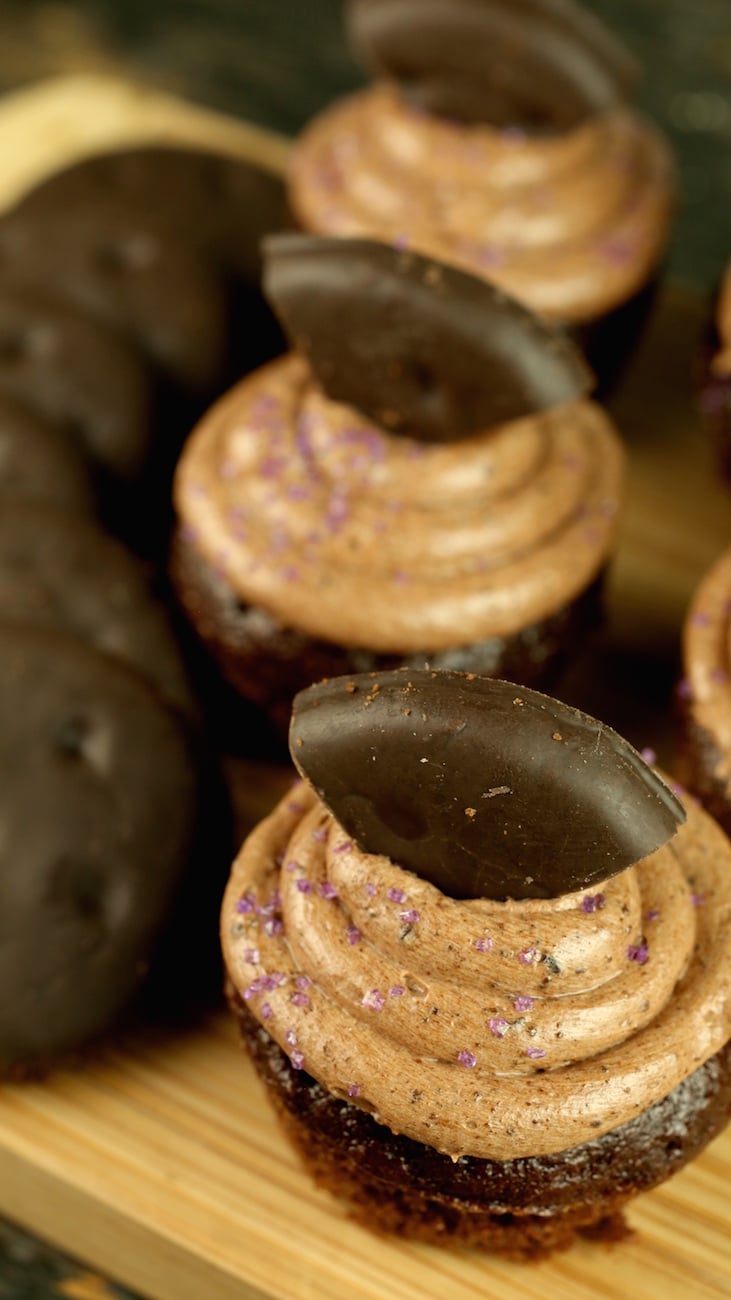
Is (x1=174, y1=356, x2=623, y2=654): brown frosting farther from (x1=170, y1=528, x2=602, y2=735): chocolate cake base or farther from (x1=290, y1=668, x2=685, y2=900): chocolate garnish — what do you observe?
(x1=290, y1=668, x2=685, y2=900): chocolate garnish

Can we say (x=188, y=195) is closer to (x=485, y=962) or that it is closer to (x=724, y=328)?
(x=724, y=328)

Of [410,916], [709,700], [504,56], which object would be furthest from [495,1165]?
[504,56]

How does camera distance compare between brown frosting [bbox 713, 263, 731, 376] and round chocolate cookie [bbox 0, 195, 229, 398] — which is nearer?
brown frosting [bbox 713, 263, 731, 376]

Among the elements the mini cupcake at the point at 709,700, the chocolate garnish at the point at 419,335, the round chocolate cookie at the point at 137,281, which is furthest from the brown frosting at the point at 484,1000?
the round chocolate cookie at the point at 137,281

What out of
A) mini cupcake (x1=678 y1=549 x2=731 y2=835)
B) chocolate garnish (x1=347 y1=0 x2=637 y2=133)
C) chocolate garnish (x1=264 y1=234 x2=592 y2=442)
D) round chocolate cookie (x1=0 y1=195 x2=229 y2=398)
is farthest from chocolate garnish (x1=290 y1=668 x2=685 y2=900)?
chocolate garnish (x1=347 y1=0 x2=637 y2=133)

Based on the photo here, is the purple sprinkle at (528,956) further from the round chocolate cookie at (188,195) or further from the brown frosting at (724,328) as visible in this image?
the round chocolate cookie at (188,195)

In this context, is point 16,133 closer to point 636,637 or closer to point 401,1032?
point 636,637

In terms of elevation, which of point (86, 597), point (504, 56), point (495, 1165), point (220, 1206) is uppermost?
point (504, 56)

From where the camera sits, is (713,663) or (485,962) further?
(713,663)
